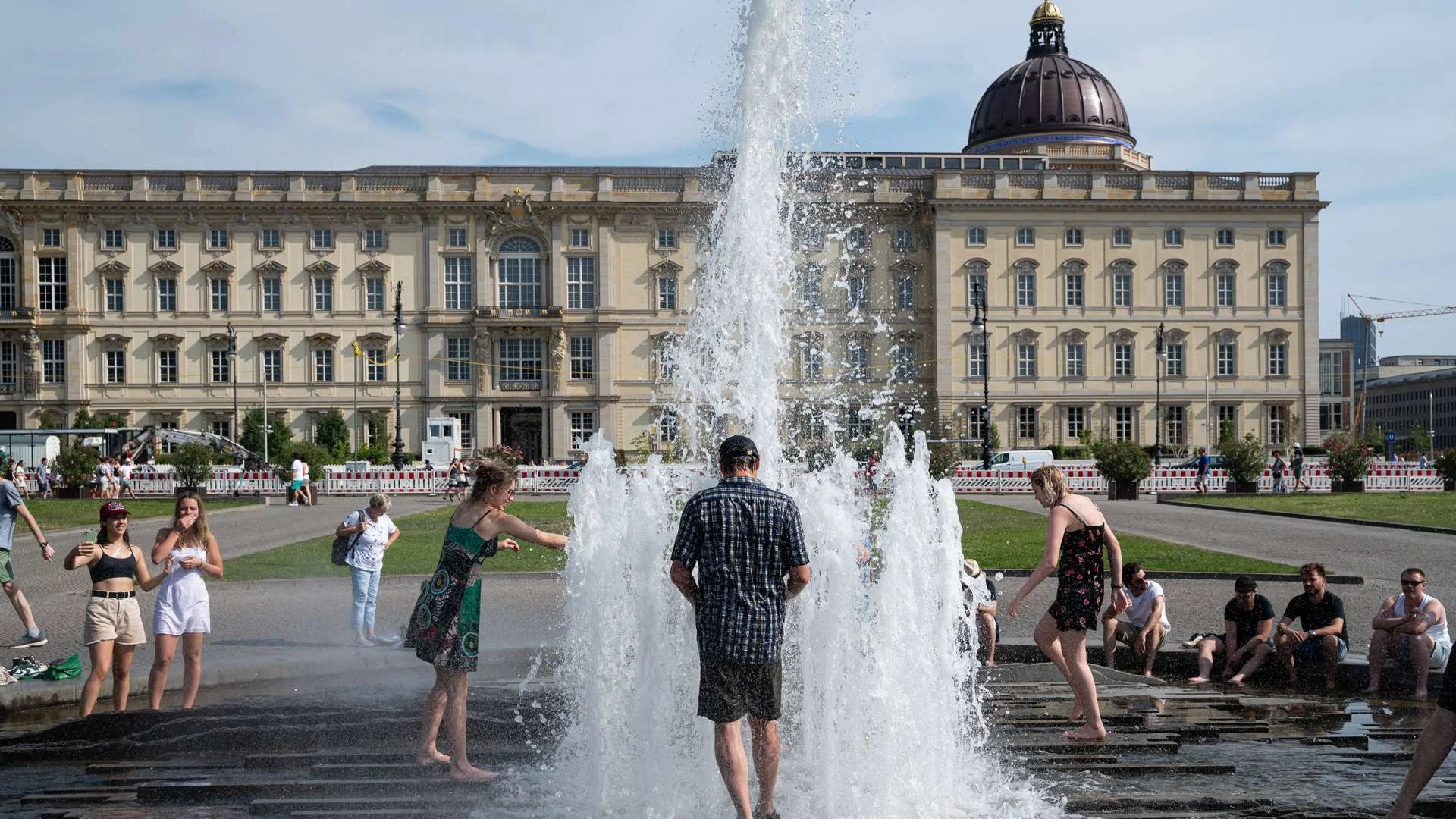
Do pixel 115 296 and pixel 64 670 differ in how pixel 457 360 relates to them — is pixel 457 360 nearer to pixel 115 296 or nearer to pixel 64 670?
pixel 115 296

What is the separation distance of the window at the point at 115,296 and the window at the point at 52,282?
203 cm

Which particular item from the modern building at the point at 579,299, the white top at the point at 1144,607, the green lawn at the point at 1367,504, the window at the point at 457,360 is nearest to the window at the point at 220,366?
the modern building at the point at 579,299

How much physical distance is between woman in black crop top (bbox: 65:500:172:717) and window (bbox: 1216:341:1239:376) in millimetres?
68513

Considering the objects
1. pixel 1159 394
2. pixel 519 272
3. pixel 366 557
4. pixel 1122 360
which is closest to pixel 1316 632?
pixel 366 557

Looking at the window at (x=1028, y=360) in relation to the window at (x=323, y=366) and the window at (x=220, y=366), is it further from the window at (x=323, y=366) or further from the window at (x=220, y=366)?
the window at (x=220, y=366)

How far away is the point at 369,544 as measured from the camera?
1184 cm

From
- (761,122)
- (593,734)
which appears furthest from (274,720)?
(761,122)

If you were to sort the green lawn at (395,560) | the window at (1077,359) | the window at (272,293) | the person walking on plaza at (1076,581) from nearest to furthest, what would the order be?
1. the person walking on plaza at (1076,581)
2. the green lawn at (395,560)
3. the window at (272,293)
4. the window at (1077,359)

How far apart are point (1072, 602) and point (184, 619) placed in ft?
18.7

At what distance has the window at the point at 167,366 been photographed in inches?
2636

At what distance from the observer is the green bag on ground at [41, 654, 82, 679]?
358 inches

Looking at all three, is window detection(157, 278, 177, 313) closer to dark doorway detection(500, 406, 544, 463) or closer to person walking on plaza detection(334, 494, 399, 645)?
dark doorway detection(500, 406, 544, 463)

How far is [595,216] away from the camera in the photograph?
67.4 m

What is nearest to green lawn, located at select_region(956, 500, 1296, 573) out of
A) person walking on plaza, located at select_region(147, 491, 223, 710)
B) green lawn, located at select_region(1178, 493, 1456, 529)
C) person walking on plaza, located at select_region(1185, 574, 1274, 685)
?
person walking on plaza, located at select_region(1185, 574, 1274, 685)
